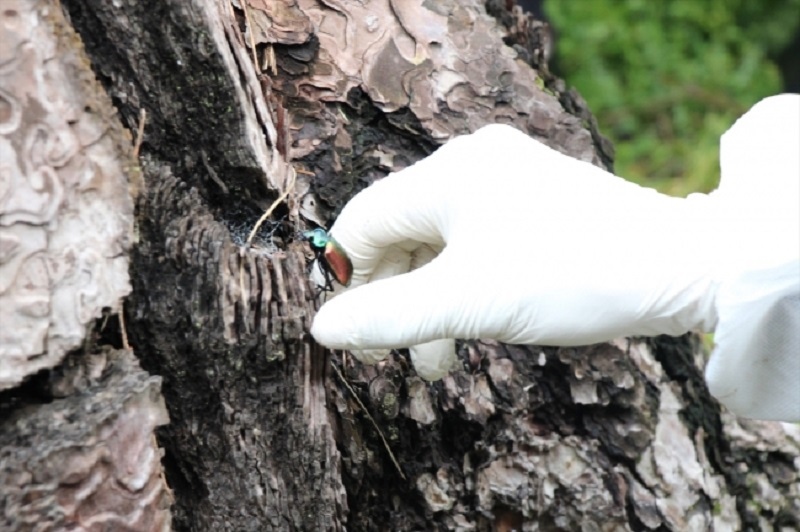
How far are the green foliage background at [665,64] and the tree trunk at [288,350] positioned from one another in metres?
2.71

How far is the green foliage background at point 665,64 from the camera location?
4.51m

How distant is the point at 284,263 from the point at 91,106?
0.35m

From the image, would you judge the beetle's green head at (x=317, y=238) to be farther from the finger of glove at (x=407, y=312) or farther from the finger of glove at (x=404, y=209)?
the finger of glove at (x=407, y=312)

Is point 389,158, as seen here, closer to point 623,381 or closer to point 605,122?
point 623,381

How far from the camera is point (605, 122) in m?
4.60

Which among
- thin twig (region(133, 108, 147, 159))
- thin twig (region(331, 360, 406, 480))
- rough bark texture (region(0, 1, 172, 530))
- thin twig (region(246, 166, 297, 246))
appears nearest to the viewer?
rough bark texture (region(0, 1, 172, 530))

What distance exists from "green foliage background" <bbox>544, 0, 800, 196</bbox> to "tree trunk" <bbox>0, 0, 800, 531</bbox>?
2.71 metres

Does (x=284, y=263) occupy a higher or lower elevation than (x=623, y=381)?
higher

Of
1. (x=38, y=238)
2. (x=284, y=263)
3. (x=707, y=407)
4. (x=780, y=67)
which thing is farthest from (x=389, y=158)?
(x=780, y=67)

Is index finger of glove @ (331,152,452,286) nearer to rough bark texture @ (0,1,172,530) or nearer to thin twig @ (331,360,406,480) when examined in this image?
thin twig @ (331,360,406,480)

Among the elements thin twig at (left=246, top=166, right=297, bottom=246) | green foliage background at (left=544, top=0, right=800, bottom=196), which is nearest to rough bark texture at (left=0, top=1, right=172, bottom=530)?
thin twig at (left=246, top=166, right=297, bottom=246)

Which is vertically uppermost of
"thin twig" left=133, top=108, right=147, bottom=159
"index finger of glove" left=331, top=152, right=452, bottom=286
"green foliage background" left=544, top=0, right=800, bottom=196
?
"green foliage background" left=544, top=0, right=800, bottom=196

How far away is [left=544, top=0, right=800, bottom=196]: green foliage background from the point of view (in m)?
4.51

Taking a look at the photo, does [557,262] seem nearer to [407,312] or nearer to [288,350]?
[407,312]
